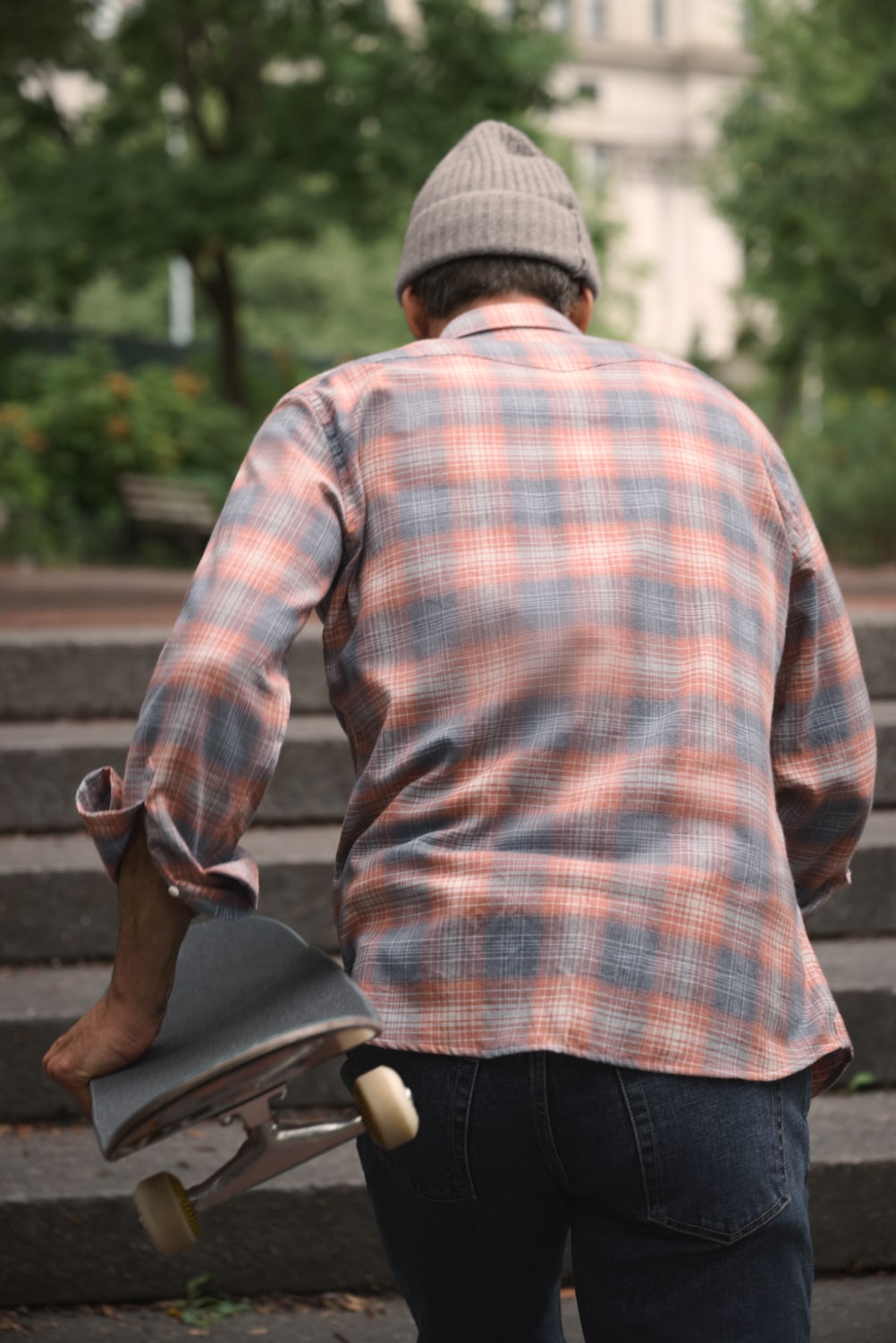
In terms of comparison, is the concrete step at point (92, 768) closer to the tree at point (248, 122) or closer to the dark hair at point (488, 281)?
the dark hair at point (488, 281)

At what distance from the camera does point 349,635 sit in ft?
5.21

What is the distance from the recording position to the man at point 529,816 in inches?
56.9

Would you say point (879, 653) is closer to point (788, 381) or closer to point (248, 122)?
point (248, 122)

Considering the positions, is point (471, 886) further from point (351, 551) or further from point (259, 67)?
point (259, 67)

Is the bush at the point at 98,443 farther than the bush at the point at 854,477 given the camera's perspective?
Yes

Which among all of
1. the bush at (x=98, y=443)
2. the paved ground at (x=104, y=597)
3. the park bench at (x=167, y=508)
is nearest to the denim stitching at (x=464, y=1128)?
the paved ground at (x=104, y=597)

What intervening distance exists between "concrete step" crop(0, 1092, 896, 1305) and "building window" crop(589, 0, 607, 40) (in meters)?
64.7

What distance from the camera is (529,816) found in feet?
4.82

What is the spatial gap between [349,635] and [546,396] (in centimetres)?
33

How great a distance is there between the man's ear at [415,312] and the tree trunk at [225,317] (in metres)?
14.0

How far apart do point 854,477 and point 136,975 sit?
12.2 m

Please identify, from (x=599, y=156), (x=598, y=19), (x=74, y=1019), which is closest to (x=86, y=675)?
(x=74, y=1019)

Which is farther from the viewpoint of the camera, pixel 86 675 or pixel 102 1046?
pixel 86 675

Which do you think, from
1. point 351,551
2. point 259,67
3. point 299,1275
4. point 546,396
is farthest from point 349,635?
point 259,67
